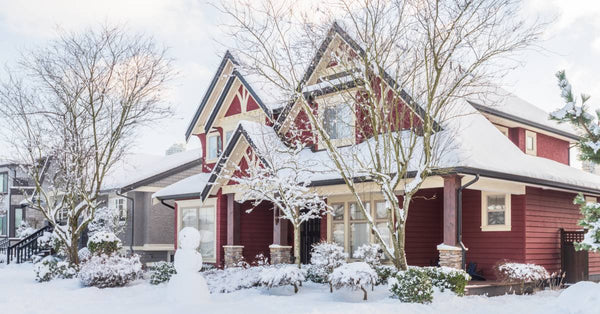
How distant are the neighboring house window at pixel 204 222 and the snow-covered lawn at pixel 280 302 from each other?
5586 mm

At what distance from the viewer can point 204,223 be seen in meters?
22.7

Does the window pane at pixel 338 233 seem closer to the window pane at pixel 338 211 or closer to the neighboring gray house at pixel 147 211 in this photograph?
the window pane at pixel 338 211

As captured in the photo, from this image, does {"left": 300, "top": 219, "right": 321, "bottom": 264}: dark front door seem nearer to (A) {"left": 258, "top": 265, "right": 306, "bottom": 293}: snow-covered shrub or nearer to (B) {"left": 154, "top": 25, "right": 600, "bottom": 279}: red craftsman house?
(B) {"left": 154, "top": 25, "right": 600, "bottom": 279}: red craftsman house

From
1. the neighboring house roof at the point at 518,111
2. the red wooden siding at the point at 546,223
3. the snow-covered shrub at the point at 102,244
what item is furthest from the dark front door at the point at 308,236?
the red wooden siding at the point at 546,223

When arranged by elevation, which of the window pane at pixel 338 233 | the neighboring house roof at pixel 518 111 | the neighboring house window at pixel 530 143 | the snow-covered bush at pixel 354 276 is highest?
the neighboring house roof at pixel 518 111

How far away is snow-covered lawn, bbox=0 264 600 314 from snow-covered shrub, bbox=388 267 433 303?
8.7 inches

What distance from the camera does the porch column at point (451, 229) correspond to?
1381cm

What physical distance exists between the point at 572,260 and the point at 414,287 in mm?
7793

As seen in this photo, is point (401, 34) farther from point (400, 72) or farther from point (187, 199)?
point (187, 199)

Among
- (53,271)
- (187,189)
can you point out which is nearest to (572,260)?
(187,189)

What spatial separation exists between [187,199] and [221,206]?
7.18 ft

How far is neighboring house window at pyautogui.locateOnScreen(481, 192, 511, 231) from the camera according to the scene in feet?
56.7

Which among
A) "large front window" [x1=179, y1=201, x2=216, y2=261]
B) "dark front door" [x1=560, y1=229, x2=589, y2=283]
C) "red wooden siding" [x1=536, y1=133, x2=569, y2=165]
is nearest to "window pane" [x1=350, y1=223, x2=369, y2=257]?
"dark front door" [x1=560, y1=229, x2=589, y2=283]

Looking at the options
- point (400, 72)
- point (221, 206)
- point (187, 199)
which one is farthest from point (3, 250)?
point (400, 72)
